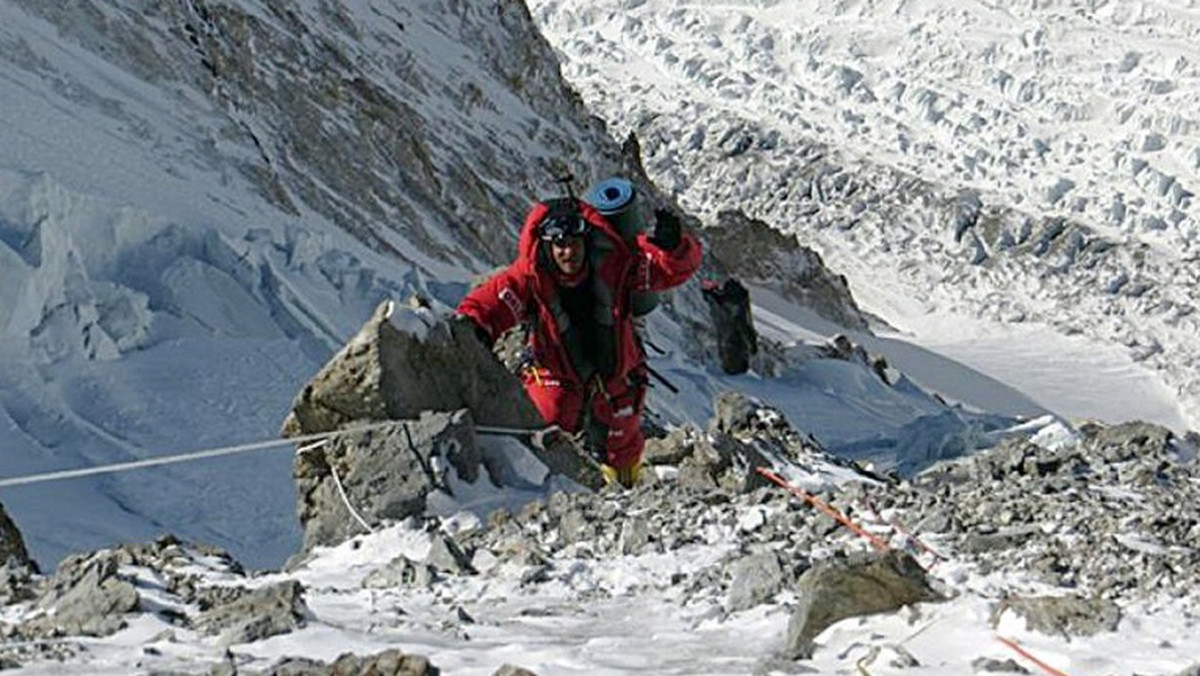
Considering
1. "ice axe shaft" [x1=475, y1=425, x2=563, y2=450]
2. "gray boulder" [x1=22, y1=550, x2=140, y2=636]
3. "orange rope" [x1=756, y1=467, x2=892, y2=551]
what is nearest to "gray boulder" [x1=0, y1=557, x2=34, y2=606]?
"gray boulder" [x1=22, y1=550, x2=140, y2=636]

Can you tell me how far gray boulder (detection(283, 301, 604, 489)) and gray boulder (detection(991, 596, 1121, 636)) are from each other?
3339 millimetres

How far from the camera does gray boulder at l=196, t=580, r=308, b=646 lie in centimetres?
411

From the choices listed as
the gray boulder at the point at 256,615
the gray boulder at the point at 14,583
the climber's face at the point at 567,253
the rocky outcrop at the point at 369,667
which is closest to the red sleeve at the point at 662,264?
the climber's face at the point at 567,253

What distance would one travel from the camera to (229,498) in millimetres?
9078

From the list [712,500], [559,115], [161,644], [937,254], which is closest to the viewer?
[161,644]

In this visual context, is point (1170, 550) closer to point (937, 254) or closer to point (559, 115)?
point (559, 115)

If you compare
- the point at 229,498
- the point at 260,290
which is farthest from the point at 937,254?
the point at 229,498

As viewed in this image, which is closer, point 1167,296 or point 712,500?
point 712,500

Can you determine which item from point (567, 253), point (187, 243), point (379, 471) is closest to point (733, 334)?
point (187, 243)

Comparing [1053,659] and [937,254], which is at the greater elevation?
[1053,659]

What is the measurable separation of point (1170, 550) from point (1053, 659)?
3.93ft

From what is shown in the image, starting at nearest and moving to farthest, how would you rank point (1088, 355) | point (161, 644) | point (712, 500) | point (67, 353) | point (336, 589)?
point (161, 644), point (336, 589), point (712, 500), point (67, 353), point (1088, 355)

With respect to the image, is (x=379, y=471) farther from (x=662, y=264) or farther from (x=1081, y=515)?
(x=1081, y=515)

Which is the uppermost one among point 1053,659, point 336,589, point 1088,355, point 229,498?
point 1053,659
